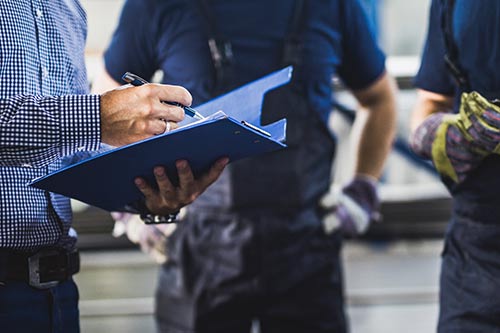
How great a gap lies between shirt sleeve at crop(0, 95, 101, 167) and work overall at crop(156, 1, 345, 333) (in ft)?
2.86

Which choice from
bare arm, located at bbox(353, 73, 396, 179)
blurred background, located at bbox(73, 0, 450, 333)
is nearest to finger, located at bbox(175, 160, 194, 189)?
bare arm, located at bbox(353, 73, 396, 179)

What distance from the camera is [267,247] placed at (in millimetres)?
2109

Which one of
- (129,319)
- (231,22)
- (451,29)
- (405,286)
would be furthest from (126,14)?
(405,286)

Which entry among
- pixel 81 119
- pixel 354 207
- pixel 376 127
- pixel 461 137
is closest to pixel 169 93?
pixel 81 119

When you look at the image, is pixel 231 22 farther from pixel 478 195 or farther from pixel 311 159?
pixel 478 195

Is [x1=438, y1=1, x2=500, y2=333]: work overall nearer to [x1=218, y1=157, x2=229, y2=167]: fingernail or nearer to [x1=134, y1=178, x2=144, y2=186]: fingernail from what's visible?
[x1=218, y1=157, x2=229, y2=167]: fingernail

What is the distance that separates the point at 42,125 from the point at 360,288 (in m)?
3.37

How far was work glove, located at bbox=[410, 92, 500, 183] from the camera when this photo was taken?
4.90ft

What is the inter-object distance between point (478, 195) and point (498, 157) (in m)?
0.10

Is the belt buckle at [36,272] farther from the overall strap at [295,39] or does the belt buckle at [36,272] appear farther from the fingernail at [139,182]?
the overall strap at [295,39]

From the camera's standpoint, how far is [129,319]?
402 cm

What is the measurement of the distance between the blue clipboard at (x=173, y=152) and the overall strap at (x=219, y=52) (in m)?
0.54

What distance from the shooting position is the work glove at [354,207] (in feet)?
7.47

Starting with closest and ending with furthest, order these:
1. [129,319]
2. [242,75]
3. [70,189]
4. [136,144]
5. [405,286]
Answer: [136,144] → [70,189] → [242,75] → [129,319] → [405,286]
